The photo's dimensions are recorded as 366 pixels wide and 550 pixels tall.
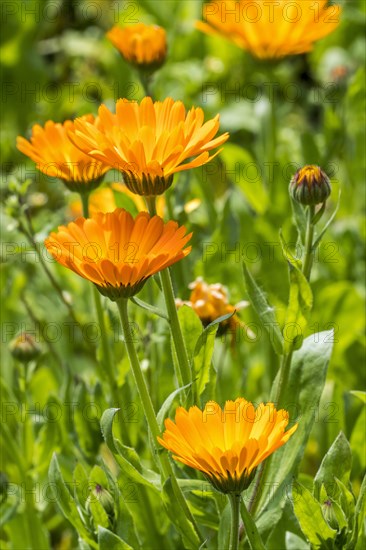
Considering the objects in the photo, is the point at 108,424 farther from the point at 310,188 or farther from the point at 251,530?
the point at 310,188

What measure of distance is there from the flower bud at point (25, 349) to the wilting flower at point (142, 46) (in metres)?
0.51

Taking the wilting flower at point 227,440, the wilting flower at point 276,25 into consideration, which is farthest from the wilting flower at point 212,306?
the wilting flower at point 276,25

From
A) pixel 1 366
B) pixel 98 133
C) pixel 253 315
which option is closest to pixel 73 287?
pixel 1 366

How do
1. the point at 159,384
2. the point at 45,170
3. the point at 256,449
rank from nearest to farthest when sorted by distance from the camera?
1. the point at 256,449
2. the point at 45,170
3. the point at 159,384

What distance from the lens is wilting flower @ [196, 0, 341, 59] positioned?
70.4 inches

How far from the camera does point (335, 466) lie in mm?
1204

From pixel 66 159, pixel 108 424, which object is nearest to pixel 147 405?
pixel 108 424

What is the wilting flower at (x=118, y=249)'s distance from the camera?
0.96 meters

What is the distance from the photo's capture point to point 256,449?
3.01 ft

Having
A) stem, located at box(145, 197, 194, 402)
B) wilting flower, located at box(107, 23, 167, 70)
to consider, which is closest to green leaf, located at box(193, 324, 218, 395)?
stem, located at box(145, 197, 194, 402)

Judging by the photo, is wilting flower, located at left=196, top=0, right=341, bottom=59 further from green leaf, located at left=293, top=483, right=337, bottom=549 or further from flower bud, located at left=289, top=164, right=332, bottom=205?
green leaf, located at left=293, top=483, right=337, bottom=549

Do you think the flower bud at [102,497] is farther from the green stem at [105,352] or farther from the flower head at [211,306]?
the flower head at [211,306]

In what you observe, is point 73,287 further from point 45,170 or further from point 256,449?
point 256,449

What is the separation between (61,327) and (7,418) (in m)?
0.39
